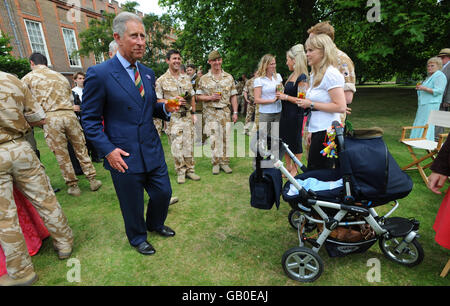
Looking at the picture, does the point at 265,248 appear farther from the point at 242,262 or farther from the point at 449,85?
the point at 449,85

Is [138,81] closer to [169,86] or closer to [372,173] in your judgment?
[169,86]

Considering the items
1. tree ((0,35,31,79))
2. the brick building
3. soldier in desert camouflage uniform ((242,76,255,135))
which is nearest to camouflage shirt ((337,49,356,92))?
soldier in desert camouflage uniform ((242,76,255,135))

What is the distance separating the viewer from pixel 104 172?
5922mm

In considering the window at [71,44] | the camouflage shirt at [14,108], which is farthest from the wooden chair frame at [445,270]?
the window at [71,44]

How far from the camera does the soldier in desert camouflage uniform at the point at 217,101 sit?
5.04m

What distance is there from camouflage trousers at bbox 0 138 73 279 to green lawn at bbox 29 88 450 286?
1.28ft

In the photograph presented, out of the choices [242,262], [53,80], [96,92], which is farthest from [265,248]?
[53,80]

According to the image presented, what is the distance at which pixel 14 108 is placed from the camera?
2.34 m

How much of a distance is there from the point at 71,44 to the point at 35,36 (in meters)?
3.43

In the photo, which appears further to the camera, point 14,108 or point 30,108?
point 30,108

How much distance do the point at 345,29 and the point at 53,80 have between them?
554 inches

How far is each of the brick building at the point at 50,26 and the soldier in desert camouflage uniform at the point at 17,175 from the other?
20846 millimetres

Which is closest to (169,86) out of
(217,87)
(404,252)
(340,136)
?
(217,87)

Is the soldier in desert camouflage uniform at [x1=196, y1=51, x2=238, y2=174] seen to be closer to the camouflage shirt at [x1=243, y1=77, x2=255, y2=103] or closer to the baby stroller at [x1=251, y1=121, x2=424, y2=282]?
the baby stroller at [x1=251, y1=121, x2=424, y2=282]
